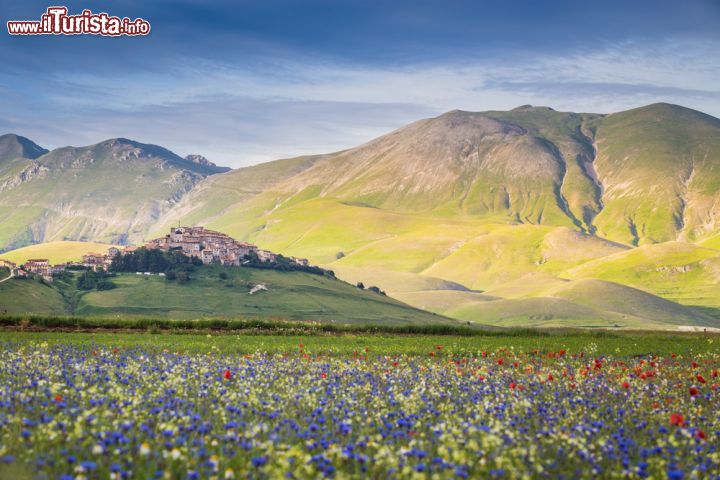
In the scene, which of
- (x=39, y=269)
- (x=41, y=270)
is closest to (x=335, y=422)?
(x=41, y=270)

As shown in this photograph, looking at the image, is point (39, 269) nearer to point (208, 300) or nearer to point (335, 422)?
point (208, 300)

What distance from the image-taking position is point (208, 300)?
559ft

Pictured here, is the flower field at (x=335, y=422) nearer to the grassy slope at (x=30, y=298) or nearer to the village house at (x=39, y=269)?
the grassy slope at (x=30, y=298)

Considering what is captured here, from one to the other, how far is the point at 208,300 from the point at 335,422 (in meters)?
156

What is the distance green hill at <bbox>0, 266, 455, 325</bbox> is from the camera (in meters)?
149

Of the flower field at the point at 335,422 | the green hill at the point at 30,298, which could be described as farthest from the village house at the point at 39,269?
the flower field at the point at 335,422

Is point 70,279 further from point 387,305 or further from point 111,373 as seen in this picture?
point 111,373

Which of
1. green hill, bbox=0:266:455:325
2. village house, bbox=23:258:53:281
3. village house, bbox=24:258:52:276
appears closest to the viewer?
green hill, bbox=0:266:455:325

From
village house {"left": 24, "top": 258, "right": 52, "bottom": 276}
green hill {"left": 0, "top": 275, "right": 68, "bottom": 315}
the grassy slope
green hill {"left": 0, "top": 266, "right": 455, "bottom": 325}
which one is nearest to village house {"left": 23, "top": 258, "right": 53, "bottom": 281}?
village house {"left": 24, "top": 258, "right": 52, "bottom": 276}

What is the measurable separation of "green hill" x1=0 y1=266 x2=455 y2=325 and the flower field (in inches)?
4752

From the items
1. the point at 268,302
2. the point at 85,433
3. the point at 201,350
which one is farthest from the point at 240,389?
the point at 268,302

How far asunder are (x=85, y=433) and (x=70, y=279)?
562ft

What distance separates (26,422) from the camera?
1466cm

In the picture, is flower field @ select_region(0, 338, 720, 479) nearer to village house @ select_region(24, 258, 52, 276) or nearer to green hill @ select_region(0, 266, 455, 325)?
green hill @ select_region(0, 266, 455, 325)
